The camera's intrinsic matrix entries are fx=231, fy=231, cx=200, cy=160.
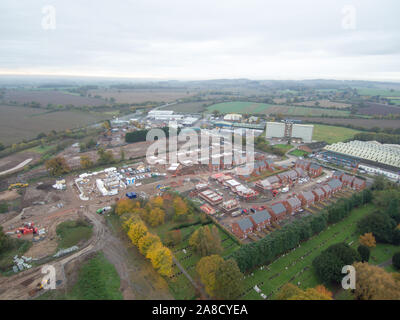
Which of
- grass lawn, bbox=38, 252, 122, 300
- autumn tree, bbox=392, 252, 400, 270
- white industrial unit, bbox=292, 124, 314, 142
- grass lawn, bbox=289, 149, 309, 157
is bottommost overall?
grass lawn, bbox=38, 252, 122, 300

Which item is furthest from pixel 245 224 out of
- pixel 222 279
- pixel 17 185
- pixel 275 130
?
pixel 275 130

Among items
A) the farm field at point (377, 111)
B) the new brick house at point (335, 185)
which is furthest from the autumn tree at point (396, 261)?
the farm field at point (377, 111)

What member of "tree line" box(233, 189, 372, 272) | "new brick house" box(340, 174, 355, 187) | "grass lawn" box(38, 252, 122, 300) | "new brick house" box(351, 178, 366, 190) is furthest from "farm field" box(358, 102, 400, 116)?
"grass lawn" box(38, 252, 122, 300)

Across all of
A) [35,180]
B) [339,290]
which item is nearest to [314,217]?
[339,290]

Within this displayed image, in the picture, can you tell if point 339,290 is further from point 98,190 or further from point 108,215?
point 98,190

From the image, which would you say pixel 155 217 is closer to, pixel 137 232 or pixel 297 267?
pixel 137 232

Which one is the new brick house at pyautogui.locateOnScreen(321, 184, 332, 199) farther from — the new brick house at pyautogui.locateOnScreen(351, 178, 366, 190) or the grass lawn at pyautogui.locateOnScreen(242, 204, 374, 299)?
the grass lawn at pyautogui.locateOnScreen(242, 204, 374, 299)

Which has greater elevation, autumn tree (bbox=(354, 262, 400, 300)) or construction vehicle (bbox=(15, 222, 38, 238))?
autumn tree (bbox=(354, 262, 400, 300))
